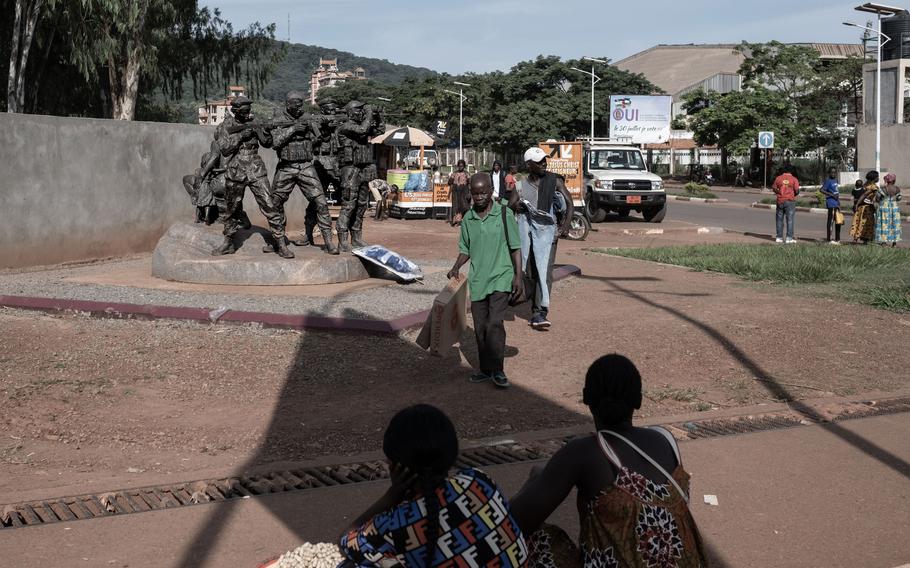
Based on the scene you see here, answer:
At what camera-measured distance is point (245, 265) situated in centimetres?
1223

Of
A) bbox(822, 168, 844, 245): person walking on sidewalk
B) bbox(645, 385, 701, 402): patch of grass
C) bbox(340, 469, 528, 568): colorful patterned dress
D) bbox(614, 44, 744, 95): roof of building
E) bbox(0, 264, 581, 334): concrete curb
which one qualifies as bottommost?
bbox(645, 385, 701, 402): patch of grass

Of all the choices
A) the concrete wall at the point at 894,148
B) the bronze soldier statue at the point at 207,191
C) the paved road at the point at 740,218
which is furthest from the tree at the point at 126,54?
the concrete wall at the point at 894,148

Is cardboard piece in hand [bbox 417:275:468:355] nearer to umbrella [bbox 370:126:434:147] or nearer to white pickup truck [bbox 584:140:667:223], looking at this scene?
white pickup truck [bbox 584:140:667:223]

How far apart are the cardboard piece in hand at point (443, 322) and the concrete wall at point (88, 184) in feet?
31.7

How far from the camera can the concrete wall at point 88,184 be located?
14883 millimetres

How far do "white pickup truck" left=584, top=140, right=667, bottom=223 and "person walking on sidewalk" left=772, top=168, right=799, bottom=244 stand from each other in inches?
235

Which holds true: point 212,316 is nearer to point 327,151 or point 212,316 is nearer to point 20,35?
point 327,151

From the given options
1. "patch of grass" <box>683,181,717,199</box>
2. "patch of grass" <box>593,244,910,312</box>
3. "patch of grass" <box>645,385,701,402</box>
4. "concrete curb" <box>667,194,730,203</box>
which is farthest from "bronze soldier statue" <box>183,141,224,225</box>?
"patch of grass" <box>683,181,717,199</box>

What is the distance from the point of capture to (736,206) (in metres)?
35.8

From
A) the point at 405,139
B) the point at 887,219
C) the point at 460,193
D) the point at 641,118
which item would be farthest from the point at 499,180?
the point at 641,118

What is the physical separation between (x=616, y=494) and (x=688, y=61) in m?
95.2

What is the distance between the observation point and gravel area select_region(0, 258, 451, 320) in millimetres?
10297

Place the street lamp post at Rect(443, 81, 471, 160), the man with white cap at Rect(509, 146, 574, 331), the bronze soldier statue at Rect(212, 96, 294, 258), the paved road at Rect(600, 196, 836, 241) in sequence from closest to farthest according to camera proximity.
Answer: the man with white cap at Rect(509, 146, 574, 331)
the bronze soldier statue at Rect(212, 96, 294, 258)
the paved road at Rect(600, 196, 836, 241)
the street lamp post at Rect(443, 81, 471, 160)

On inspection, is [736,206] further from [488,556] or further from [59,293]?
[488,556]
